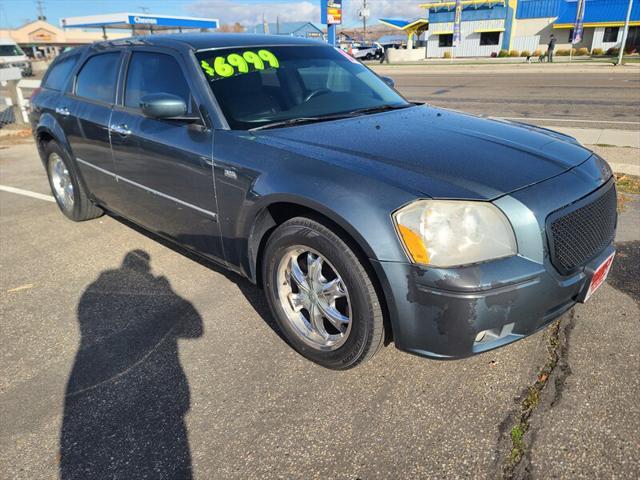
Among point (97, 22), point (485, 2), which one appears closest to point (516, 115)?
point (97, 22)

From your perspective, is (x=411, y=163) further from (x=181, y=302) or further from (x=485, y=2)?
Result: (x=485, y=2)

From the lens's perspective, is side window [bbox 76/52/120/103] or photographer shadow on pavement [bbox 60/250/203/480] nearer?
photographer shadow on pavement [bbox 60/250/203/480]

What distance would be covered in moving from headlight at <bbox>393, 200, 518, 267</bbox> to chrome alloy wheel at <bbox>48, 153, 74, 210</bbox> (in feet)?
13.1

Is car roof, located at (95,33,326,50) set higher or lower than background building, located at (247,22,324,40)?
lower

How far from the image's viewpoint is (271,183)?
2600 millimetres

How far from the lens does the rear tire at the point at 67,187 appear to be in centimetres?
482

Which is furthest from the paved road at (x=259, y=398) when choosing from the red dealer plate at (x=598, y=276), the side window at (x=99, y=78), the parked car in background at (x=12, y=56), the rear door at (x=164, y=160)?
the parked car in background at (x=12, y=56)

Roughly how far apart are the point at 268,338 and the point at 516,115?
32.0 feet

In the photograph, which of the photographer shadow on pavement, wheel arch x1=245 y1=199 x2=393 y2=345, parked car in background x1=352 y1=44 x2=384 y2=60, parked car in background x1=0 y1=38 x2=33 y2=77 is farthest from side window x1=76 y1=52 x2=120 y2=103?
parked car in background x1=352 y1=44 x2=384 y2=60

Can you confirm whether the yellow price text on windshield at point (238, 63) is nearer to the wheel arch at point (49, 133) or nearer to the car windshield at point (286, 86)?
the car windshield at point (286, 86)

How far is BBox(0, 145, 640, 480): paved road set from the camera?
6.91 feet

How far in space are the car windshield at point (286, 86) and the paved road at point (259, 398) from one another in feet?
4.26

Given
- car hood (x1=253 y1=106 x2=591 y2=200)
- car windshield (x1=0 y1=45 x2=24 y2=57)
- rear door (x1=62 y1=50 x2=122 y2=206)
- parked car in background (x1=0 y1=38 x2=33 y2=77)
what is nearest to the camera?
car hood (x1=253 y1=106 x2=591 y2=200)

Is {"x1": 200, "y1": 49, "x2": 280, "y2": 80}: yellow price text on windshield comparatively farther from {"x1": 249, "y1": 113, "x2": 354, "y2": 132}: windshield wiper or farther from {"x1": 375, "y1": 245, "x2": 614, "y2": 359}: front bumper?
{"x1": 375, "y1": 245, "x2": 614, "y2": 359}: front bumper
